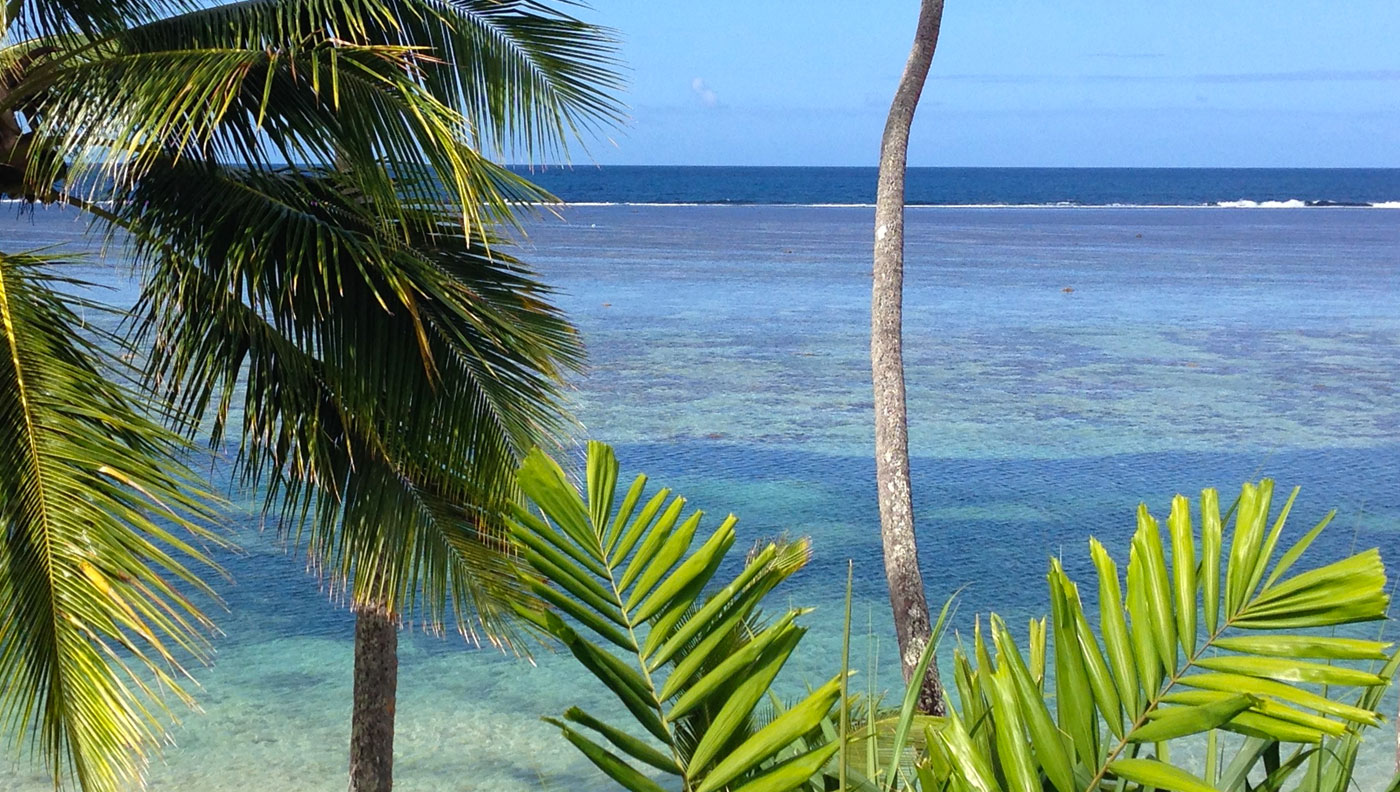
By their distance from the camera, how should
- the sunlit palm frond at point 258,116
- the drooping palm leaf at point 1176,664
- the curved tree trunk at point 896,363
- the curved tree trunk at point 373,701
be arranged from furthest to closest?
1. the curved tree trunk at point 896,363
2. the curved tree trunk at point 373,701
3. the sunlit palm frond at point 258,116
4. the drooping palm leaf at point 1176,664

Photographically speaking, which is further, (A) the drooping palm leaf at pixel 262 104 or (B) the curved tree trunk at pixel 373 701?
(B) the curved tree trunk at pixel 373 701

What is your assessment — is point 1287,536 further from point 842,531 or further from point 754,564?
point 754,564

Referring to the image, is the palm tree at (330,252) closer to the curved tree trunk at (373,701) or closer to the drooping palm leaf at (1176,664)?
the curved tree trunk at (373,701)

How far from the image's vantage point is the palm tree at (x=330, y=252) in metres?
3.91

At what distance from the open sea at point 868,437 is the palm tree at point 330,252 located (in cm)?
76

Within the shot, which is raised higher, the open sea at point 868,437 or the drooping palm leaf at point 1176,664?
the drooping palm leaf at point 1176,664

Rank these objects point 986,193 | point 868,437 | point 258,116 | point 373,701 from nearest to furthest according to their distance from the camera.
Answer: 1. point 258,116
2. point 373,701
3. point 868,437
4. point 986,193

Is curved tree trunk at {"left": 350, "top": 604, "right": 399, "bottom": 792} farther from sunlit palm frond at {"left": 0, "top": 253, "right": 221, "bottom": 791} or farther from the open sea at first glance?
sunlit palm frond at {"left": 0, "top": 253, "right": 221, "bottom": 791}

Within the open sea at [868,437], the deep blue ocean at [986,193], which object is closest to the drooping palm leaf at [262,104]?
the open sea at [868,437]

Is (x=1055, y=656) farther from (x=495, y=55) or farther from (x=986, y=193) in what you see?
(x=986, y=193)

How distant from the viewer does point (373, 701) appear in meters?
5.71

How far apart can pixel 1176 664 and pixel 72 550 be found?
261cm

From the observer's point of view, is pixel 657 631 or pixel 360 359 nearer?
pixel 657 631

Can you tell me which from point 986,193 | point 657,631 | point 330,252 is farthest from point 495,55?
point 986,193
